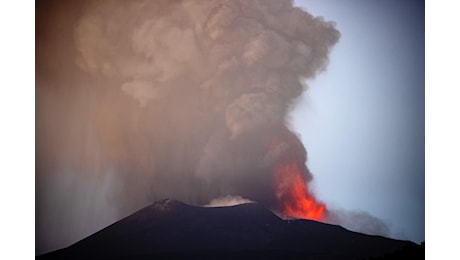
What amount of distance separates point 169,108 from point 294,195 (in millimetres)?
1417

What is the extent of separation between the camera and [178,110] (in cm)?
561

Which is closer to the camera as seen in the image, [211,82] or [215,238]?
[215,238]

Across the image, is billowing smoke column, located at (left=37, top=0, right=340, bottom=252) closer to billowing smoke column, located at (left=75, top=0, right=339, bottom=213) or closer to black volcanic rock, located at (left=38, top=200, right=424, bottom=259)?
billowing smoke column, located at (left=75, top=0, right=339, bottom=213)

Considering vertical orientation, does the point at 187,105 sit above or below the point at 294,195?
above

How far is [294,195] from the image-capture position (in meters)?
5.57

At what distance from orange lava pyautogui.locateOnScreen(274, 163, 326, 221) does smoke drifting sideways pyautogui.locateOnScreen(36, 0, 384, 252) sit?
80 millimetres

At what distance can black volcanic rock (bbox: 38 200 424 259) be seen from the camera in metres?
5.47

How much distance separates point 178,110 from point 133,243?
1289mm

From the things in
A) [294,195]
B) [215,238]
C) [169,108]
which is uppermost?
[169,108]

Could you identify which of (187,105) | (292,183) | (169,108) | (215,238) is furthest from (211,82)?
(215,238)

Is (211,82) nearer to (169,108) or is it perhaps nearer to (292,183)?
(169,108)
